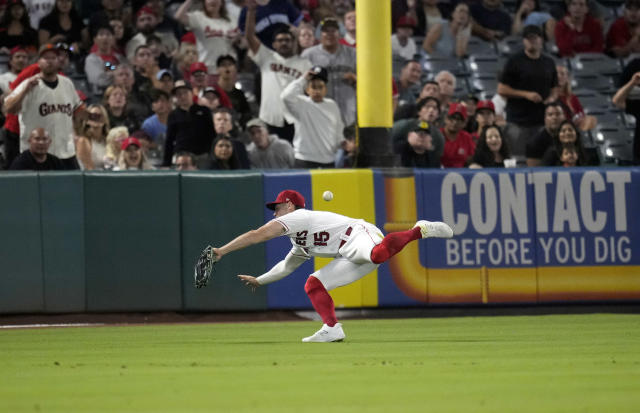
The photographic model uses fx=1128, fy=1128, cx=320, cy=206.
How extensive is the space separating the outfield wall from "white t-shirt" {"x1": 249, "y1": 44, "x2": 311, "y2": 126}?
87.2 inches

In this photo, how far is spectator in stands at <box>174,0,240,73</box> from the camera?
17.9 metres

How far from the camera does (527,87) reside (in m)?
17.3

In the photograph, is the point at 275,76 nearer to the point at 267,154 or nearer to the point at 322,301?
the point at 267,154

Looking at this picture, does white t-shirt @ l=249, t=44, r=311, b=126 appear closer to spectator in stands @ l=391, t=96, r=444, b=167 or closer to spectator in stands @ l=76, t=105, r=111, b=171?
spectator in stands @ l=391, t=96, r=444, b=167

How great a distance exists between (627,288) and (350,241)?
5.23 m

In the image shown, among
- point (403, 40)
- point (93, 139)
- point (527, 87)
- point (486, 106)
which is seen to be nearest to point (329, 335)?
point (93, 139)

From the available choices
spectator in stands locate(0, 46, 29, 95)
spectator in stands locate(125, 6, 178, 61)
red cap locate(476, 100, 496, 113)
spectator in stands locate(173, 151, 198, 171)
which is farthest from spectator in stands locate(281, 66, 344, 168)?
spectator in stands locate(0, 46, 29, 95)

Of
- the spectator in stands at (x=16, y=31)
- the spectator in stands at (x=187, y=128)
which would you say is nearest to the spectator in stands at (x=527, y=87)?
the spectator in stands at (x=187, y=128)

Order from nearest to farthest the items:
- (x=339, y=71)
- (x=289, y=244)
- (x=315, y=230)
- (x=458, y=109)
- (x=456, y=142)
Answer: (x=315, y=230)
(x=289, y=244)
(x=456, y=142)
(x=458, y=109)
(x=339, y=71)

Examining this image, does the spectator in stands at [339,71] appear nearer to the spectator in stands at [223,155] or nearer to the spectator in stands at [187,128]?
the spectator in stands at [187,128]

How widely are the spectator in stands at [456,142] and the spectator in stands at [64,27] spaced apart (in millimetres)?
6078

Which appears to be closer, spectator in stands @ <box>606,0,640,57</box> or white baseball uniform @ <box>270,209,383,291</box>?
white baseball uniform @ <box>270,209,383,291</box>

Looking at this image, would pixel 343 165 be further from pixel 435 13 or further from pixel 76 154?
pixel 435 13

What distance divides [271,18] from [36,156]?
17.7 feet
